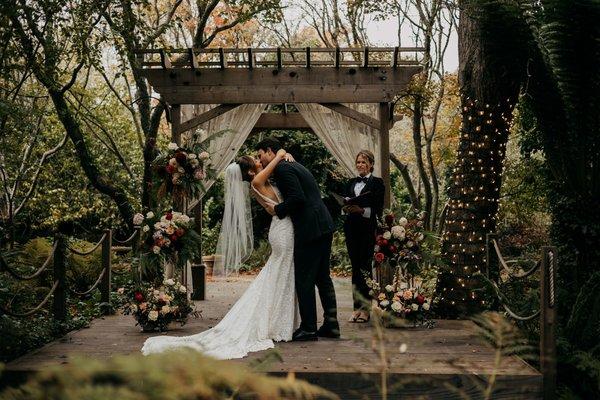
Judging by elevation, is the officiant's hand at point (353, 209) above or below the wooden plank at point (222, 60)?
below

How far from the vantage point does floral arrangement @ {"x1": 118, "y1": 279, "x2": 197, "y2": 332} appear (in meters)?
7.34

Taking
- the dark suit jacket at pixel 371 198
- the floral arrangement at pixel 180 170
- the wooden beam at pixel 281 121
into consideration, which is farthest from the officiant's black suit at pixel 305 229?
the wooden beam at pixel 281 121

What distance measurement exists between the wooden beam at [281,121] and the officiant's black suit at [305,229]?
458 centimetres

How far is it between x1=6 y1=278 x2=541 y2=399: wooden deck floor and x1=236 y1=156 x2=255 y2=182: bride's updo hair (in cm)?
157

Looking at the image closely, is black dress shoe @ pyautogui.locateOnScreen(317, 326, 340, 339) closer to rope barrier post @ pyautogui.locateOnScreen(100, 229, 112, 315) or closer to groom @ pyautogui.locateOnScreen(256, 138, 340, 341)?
groom @ pyautogui.locateOnScreen(256, 138, 340, 341)

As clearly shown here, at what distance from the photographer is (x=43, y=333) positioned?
6.87 meters

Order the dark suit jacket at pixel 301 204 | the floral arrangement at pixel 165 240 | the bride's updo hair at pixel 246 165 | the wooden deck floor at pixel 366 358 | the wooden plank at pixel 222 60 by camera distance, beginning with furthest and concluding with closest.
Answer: the wooden plank at pixel 222 60, the floral arrangement at pixel 165 240, the bride's updo hair at pixel 246 165, the dark suit jacket at pixel 301 204, the wooden deck floor at pixel 366 358

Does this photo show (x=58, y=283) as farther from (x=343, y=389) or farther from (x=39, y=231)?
(x=39, y=231)

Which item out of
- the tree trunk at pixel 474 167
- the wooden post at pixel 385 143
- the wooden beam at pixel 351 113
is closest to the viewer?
the tree trunk at pixel 474 167

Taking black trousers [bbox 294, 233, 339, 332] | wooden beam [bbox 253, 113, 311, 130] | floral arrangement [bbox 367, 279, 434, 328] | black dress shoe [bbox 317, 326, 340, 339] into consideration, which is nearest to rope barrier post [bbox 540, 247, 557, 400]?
black trousers [bbox 294, 233, 339, 332]

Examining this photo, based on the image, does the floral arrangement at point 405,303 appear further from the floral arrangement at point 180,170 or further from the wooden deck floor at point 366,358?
the floral arrangement at point 180,170

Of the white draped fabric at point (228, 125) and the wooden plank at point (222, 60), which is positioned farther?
the white draped fabric at point (228, 125)

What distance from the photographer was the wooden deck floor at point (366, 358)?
5.33 meters

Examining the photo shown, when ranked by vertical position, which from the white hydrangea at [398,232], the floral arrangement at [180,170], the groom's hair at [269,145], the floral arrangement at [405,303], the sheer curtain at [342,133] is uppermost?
the sheer curtain at [342,133]
